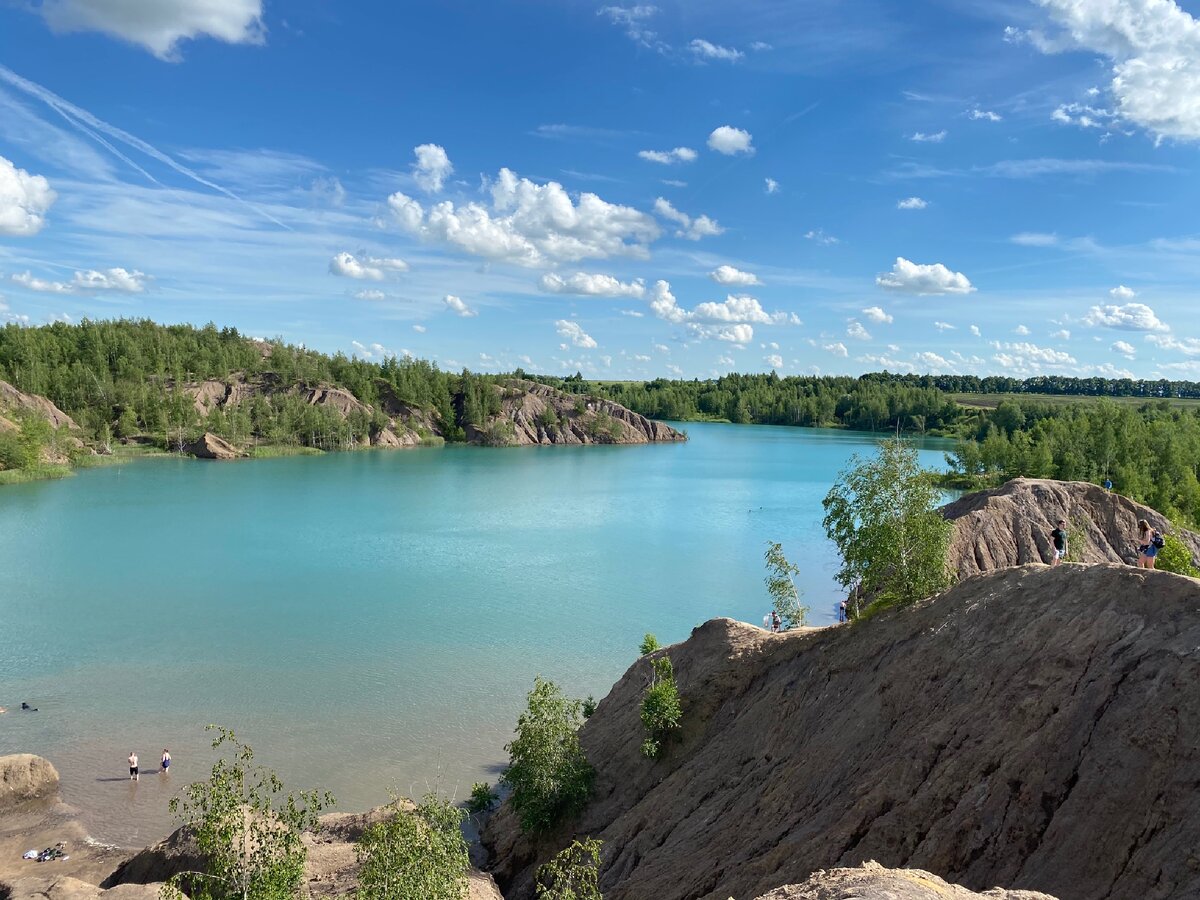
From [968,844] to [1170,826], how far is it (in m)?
3.27

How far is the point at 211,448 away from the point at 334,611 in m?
98.1

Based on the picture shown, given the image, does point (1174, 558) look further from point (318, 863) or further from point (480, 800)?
point (318, 863)

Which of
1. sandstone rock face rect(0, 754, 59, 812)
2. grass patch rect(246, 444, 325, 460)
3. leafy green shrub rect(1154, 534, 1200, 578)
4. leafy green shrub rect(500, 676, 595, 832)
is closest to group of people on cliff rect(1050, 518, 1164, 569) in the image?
leafy green shrub rect(1154, 534, 1200, 578)

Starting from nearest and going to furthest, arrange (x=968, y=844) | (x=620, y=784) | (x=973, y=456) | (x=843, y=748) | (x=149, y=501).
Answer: (x=968, y=844), (x=843, y=748), (x=620, y=784), (x=149, y=501), (x=973, y=456)

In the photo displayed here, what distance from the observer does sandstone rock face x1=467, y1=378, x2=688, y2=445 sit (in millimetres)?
180875

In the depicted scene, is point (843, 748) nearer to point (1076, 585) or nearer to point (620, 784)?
Result: point (1076, 585)

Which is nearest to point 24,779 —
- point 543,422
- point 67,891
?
point 67,891

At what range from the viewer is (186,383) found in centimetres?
15638

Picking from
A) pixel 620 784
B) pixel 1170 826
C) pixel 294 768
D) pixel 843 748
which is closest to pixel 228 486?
pixel 294 768

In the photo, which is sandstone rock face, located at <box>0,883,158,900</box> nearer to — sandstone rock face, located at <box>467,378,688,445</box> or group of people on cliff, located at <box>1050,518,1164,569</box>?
group of people on cliff, located at <box>1050,518,1164,569</box>

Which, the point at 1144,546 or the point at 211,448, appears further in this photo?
the point at 211,448

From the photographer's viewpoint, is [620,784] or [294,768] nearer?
[620,784]

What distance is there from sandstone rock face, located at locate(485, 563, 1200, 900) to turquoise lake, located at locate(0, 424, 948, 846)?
440 inches

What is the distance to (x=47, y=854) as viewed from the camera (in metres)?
23.6
